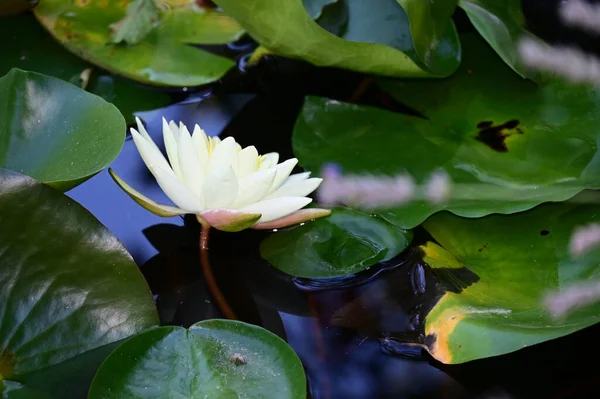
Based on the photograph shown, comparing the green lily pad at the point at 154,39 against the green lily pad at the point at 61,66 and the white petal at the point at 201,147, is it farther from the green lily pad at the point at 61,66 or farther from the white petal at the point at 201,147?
the white petal at the point at 201,147

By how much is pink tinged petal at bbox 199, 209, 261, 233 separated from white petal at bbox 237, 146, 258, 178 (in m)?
0.08

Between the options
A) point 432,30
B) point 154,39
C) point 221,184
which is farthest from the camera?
point 154,39

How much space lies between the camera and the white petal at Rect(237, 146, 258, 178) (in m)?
0.98

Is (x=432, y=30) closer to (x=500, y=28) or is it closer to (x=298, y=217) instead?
(x=500, y=28)

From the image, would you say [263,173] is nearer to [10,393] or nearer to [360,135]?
[360,135]

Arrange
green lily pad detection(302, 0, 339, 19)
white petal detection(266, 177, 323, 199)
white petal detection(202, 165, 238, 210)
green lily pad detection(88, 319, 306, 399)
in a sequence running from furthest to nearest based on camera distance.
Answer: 1. green lily pad detection(302, 0, 339, 19)
2. white petal detection(266, 177, 323, 199)
3. white petal detection(202, 165, 238, 210)
4. green lily pad detection(88, 319, 306, 399)

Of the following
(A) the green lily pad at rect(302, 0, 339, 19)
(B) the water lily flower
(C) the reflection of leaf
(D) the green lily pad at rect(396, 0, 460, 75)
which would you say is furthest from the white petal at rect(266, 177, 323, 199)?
(C) the reflection of leaf

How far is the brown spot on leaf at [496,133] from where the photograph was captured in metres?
1.17

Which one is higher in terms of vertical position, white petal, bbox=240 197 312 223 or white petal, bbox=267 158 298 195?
white petal, bbox=267 158 298 195

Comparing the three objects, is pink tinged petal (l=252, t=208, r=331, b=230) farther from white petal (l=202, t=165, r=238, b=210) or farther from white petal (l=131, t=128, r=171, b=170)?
white petal (l=131, t=128, r=171, b=170)

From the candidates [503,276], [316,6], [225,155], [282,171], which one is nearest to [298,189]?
[282,171]

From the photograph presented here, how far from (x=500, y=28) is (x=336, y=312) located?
67 centimetres

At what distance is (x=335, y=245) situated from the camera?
106cm

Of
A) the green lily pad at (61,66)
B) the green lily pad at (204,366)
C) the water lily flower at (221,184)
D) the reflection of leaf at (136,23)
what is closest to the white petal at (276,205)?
the water lily flower at (221,184)
